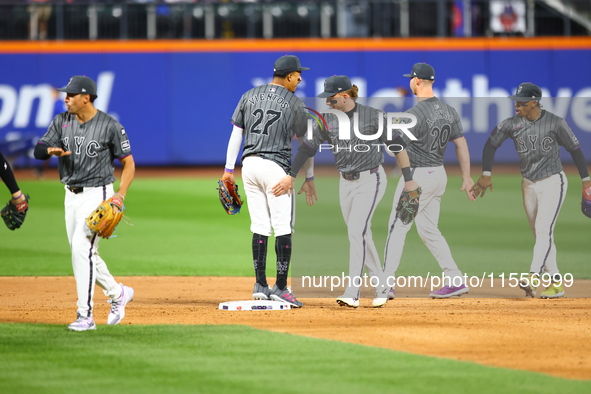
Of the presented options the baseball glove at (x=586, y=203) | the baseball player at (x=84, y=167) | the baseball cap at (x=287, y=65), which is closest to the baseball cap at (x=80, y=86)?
the baseball player at (x=84, y=167)

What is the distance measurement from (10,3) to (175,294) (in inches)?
763

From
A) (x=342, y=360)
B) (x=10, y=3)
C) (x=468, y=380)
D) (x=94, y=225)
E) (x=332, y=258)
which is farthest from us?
(x=10, y=3)

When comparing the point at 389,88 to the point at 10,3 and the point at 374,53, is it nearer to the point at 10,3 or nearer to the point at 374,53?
the point at 374,53

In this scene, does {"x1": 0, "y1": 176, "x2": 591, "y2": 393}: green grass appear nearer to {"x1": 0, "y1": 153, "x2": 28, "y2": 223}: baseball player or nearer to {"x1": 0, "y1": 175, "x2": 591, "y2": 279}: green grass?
{"x1": 0, "y1": 175, "x2": 591, "y2": 279}: green grass

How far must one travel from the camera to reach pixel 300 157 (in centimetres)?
805

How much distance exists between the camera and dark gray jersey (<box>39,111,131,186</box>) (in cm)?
654

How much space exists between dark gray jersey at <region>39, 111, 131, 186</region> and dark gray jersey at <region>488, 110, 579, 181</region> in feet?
12.0

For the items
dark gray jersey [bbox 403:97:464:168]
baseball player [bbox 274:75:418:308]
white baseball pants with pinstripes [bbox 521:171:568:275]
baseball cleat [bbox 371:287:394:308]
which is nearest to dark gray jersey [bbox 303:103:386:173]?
baseball player [bbox 274:75:418:308]

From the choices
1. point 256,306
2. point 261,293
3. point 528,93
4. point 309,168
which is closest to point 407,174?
point 309,168

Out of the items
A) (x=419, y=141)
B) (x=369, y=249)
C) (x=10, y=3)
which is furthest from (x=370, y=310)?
(x=10, y=3)

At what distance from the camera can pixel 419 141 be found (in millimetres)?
8086

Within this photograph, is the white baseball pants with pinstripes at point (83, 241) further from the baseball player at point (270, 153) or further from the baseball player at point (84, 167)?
the baseball player at point (270, 153)

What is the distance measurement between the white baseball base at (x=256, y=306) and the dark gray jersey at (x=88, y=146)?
165cm

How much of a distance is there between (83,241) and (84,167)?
533 millimetres
